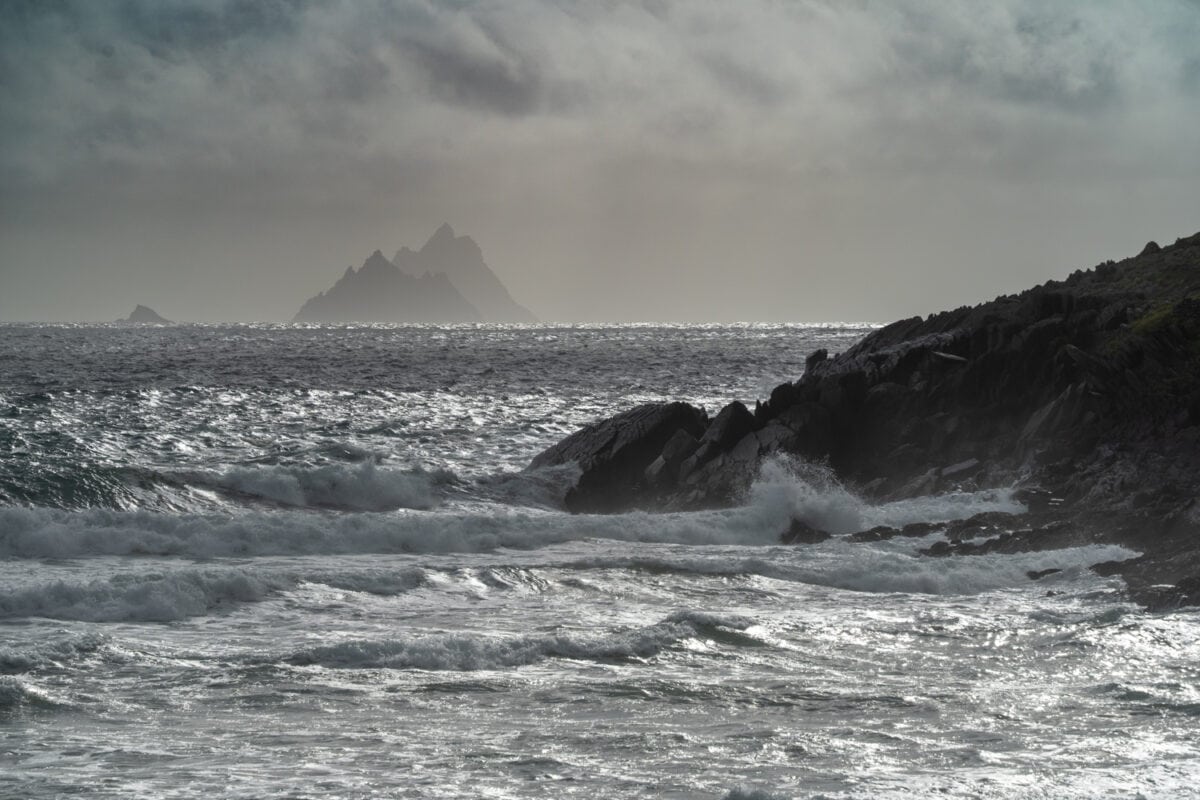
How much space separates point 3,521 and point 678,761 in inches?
631

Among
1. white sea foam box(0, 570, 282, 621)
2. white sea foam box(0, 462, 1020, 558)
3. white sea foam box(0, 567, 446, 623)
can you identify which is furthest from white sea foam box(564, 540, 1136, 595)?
white sea foam box(0, 570, 282, 621)

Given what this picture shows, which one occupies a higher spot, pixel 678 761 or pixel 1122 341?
pixel 1122 341

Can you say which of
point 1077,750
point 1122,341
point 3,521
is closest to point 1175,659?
point 1077,750

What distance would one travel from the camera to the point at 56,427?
3941 centimetres

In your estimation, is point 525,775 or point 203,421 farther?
point 203,421

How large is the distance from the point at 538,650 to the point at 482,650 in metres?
0.66

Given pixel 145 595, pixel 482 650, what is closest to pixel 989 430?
pixel 482 650

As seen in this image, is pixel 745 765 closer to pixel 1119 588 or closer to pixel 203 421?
pixel 1119 588

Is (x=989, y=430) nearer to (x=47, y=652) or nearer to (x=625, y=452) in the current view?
(x=625, y=452)

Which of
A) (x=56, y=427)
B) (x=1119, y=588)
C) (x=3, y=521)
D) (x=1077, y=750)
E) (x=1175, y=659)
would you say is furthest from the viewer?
(x=56, y=427)

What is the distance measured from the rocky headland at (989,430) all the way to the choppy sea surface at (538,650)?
3.67 feet

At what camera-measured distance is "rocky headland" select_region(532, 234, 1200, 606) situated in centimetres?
2175

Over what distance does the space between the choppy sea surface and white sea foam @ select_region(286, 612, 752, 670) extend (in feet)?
0.14

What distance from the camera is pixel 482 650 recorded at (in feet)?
43.7
